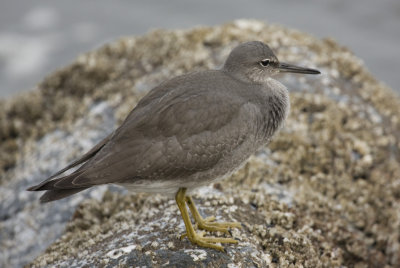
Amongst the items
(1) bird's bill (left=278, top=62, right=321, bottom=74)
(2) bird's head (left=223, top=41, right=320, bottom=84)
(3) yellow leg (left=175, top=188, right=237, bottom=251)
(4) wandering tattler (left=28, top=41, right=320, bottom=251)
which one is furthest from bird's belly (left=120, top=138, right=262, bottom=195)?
(1) bird's bill (left=278, top=62, right=321, bottom=74)

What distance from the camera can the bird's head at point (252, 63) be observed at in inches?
288

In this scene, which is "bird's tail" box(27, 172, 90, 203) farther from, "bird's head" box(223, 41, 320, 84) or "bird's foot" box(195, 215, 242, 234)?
"bird's head" box(223, 41, 320, 84)

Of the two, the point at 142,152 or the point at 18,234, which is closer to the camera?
the point at 142,152

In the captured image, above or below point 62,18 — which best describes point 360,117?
below

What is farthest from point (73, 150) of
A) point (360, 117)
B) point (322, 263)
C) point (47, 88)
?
point (360, 117)

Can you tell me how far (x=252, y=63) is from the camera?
289 inches

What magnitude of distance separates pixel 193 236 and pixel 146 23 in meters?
14.7

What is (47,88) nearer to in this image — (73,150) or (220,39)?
(73,150)

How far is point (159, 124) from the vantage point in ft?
21.4

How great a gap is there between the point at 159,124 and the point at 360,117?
5.86 m

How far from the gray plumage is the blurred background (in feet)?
41.5

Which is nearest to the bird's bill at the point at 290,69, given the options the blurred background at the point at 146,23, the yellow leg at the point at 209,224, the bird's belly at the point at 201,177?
the bird's belly at the point at 201,177

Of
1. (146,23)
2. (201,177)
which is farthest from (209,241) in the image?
(146,23)

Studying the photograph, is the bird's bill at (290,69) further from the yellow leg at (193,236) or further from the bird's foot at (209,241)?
the bird's foot at (209,241)
